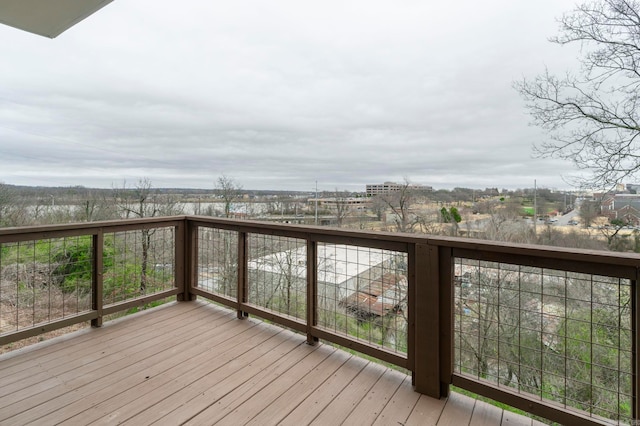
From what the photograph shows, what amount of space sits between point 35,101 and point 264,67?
6215mm

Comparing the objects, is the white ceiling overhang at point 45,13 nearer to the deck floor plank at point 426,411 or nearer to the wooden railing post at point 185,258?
the wooden railing post at point 185,258

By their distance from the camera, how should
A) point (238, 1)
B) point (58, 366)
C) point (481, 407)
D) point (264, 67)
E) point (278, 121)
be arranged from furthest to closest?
1. point (278, 121)
2. point (264, 67)
3. point (238, 1)
4. point (58, 366)
5. point (481, 407)

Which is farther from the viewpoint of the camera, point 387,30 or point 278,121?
point 278,121

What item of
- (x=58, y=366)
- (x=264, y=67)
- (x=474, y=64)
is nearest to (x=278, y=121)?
(x=264, y=67)

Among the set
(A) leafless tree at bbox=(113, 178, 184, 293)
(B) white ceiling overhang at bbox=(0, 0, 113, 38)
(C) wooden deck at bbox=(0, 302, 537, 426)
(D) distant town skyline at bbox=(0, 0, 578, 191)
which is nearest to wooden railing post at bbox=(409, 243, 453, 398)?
(C) wooden deck at bbox=(0, 302, 537, 426)

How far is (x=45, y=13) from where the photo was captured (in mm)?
1723

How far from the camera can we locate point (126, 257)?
3.62m

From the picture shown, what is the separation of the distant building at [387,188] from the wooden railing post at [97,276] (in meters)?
7.09

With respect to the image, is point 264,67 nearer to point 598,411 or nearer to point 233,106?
point 233,106

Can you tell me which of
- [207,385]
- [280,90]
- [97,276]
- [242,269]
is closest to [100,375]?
[207,385]

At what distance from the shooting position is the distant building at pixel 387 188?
8.56 metres

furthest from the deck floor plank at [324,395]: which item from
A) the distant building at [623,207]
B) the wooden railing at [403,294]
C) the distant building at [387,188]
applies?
the distant building at [387,188]

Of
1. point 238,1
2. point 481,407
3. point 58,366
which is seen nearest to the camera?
point 481,407

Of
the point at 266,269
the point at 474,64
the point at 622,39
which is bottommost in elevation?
the point at 266,269
